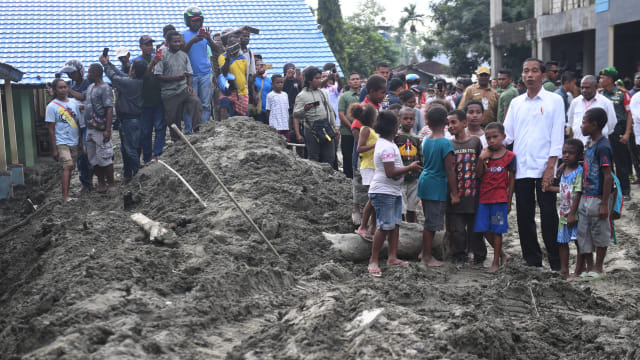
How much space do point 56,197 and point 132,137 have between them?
166 cm

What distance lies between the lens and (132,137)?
10.1 metres

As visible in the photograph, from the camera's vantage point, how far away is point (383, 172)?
593 cm

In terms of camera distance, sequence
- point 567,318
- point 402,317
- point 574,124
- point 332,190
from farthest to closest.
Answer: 1. point 574,124
2. point 332,190
3. point 567,318
4. point 402,317

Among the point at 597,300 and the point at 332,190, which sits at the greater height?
the point at 332,190

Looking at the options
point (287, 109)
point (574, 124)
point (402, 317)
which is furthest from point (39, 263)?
point (574, 124)

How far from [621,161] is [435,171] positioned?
477 cm

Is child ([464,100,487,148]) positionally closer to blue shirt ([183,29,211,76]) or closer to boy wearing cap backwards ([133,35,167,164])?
blue shirt ([183,29,211,76])

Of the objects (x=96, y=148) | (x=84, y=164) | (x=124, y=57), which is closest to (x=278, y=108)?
(x=124, y=57)

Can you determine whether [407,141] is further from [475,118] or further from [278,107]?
[278,107]

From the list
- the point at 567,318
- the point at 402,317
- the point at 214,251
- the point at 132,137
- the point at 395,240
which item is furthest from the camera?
the point at 132,137

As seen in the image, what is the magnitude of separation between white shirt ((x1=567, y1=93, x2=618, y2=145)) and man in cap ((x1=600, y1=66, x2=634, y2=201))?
1.89 ft

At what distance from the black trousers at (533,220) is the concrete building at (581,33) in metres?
11.4

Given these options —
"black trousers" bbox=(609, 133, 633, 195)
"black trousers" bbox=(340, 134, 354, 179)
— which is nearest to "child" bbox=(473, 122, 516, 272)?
"black trousers" bbox=(340, 134, 354, 179)

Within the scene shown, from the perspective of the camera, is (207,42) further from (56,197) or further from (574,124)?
(574,124)
